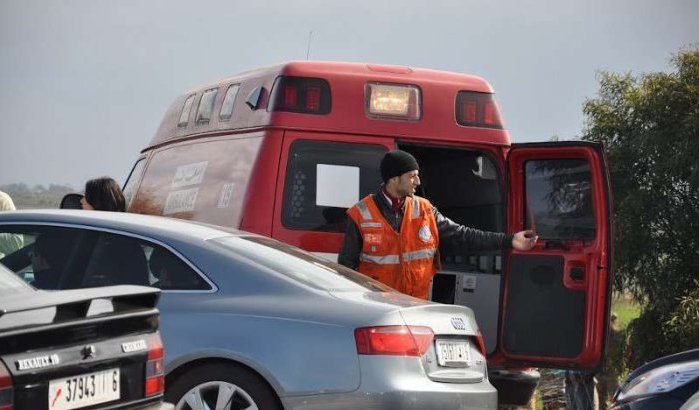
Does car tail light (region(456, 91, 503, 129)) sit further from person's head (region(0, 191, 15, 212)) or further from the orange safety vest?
person's head (region(0, 191, 15, 212))

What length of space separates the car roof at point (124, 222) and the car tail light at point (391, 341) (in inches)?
41.0

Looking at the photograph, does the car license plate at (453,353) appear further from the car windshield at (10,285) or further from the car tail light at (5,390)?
the car tail light at (5,390)

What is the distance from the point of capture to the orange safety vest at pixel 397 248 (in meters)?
9.83

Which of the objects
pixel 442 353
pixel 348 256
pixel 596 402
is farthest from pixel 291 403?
pixel 596 402

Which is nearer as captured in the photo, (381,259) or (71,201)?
(381,259)

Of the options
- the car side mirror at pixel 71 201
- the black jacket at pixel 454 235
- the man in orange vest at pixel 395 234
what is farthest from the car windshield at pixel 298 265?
the car side mirror at pixel 71 201

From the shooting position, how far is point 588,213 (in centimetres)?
1035

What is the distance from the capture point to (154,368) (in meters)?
6.19

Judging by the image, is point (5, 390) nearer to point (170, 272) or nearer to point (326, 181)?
point (170, 272)

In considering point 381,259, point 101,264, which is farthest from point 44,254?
point 381,259

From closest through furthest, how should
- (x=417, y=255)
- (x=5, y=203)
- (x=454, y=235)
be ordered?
(x=417, y=255)
(x=454, y=235)
(x=5, y=203)

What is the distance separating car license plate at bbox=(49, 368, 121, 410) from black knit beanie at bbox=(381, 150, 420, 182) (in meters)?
4.04

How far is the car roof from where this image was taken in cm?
791

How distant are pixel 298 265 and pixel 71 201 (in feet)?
11.4
